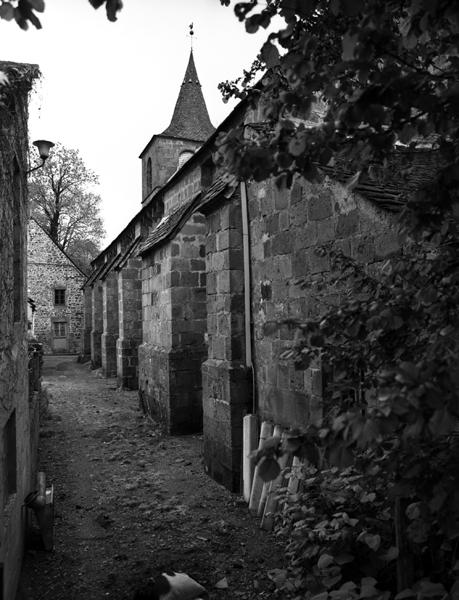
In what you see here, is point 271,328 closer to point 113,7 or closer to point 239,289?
point 113,7

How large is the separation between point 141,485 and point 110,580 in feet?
7.62

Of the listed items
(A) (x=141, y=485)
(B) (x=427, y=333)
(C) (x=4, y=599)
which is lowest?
(A) (x=141, y=485)

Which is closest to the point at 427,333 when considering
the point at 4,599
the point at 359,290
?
the point at 359,290

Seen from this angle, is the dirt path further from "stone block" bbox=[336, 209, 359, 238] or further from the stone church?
"stone block" bbox=[336, 209, 359, 238]

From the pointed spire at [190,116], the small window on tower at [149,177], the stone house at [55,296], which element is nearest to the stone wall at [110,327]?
the small window on tower at [149,177]

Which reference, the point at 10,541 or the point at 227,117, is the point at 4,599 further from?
the point at 227,117

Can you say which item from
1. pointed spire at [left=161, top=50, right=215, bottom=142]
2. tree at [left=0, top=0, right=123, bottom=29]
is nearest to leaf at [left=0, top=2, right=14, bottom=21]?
tree at [left=0, top=0, right=123, bottom=29]

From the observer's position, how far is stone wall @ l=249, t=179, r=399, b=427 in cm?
426

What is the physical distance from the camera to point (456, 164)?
5.04ft

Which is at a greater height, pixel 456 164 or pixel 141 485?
pixel 456 164

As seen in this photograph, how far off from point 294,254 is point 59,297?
28587mm

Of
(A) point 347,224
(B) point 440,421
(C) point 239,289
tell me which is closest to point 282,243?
(C) point 239,289

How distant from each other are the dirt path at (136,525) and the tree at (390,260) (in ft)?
6.41

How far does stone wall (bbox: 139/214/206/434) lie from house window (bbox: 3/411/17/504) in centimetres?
521
